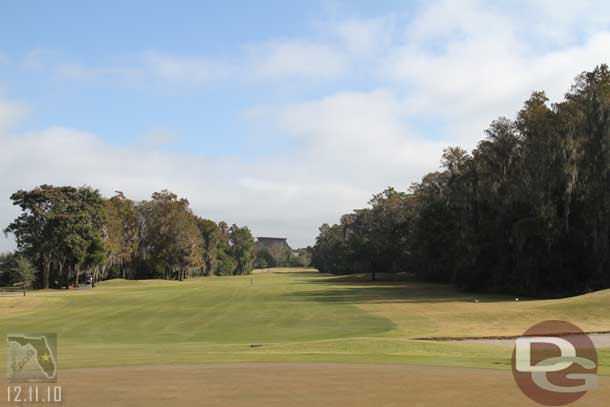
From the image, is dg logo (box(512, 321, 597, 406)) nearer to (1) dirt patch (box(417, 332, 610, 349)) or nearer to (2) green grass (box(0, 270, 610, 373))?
(2) green grass (box(0, 270, 610, 373))

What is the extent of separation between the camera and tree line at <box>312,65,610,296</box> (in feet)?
154

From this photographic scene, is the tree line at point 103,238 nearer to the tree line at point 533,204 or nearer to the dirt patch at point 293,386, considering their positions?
the tree line at point 533,204

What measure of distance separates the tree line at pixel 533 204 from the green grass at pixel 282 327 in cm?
1065

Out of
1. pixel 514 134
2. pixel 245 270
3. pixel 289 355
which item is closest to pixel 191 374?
pixel 289 355

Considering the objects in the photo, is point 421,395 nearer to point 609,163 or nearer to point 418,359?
point 418,359

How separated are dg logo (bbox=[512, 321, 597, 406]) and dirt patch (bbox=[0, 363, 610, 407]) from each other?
0.29 m

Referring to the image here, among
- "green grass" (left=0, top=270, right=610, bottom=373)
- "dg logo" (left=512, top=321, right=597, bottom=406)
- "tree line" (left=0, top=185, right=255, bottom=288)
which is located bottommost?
"green grass" (left=0, top=270, right=610, bottom=373)

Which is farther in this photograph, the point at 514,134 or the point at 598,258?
the point at 514,134

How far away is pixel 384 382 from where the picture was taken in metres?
11.4

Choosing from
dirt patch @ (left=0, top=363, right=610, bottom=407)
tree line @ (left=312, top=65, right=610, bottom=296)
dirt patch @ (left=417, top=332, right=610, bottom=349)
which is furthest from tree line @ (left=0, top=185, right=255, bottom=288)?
dirt patch @ (left=0, top=363, right=610, bottom=407)

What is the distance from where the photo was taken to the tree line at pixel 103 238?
7431 centimetres

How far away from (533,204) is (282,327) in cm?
2881

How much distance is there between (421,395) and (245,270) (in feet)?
534

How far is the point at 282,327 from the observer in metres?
30.1
